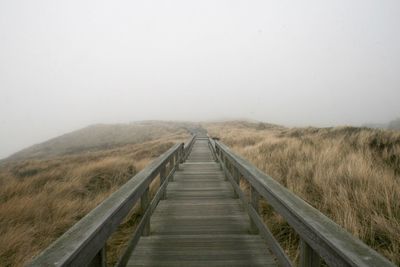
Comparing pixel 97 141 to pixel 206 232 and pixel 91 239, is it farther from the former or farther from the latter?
pixel 91 239

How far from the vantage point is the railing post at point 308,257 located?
70.5 inches

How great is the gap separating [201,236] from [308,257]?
2055mm

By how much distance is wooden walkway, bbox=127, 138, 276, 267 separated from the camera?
3.04 m

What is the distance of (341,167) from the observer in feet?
18.1

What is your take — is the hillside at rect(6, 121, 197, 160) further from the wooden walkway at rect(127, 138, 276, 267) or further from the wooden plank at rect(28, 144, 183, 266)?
the wooden plank at rect(28, 144, 183, 266)

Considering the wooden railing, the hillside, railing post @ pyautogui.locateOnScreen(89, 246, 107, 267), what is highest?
the wooden railing

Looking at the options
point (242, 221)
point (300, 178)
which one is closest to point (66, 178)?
point (242, 221)

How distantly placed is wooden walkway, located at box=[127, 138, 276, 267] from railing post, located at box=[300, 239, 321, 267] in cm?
118

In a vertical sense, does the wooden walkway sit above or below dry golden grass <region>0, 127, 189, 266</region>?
above

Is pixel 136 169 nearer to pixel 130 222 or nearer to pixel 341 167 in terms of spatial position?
pixel 130 222

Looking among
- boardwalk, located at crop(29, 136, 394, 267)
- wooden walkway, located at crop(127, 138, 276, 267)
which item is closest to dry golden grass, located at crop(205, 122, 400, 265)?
wooden walkway, located at crop(127, 138, 276, 267)

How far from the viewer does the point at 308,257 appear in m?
1.83

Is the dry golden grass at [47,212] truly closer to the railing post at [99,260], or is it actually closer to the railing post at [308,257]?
the railing post at [99,260]

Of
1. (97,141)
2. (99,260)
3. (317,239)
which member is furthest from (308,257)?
(97,141)
